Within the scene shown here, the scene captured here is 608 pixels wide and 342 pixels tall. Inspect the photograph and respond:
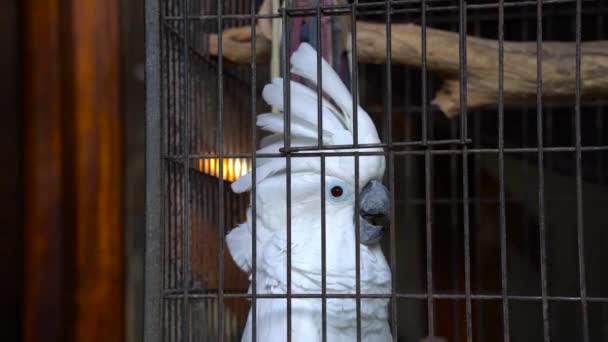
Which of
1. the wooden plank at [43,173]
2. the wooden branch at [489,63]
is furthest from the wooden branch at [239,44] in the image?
the wooden plank at [43,173]

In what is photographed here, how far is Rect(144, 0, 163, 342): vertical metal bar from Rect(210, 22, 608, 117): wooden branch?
1.81 feet

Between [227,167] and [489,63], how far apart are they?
2.42ft

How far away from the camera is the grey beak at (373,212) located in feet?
5.67

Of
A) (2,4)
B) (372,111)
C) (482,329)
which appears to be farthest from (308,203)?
(482,329)

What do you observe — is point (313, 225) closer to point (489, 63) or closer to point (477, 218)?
point (489, 63)

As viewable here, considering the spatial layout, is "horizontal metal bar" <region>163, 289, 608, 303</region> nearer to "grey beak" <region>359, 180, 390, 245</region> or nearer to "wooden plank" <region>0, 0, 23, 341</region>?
"grey beak" <region>359, 180, 390, 245</region>

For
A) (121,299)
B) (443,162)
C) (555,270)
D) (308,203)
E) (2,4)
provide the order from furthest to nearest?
(443,162) → (555,270) → (308,203) → (121,299) → (2,4)

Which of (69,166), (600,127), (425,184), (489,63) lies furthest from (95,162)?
(600,127)

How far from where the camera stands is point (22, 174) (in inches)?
34.9

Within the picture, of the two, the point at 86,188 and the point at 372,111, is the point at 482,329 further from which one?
the point at 86,188

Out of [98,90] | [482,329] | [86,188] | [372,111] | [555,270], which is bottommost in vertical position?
[482,329]

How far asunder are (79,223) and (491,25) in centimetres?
234

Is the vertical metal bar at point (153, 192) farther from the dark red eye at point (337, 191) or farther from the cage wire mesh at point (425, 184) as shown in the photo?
the dark red eye at point (337, 191)

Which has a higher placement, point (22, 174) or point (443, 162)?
point (443, 162)
